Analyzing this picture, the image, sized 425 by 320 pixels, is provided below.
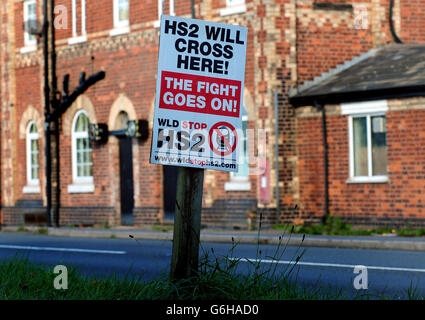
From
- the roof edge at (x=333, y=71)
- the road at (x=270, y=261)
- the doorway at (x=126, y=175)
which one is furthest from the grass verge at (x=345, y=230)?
the doorway at (x=126, y=175)

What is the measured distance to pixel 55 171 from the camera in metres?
26.3

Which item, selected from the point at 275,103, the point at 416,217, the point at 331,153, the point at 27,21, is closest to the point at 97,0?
the point at 27,21

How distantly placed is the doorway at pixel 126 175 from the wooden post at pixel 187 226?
56.0 feet

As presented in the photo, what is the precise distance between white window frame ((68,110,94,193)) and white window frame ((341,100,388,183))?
8830mm

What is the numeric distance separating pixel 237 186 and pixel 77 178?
665 cm

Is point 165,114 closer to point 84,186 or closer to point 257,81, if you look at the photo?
point 257,81

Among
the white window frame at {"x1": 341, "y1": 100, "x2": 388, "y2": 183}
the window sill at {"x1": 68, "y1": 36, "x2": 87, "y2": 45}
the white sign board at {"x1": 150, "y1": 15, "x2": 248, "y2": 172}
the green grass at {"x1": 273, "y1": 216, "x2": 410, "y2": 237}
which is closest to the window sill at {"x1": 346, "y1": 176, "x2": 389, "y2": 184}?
the white window frame at {"x1": 341, "y1": 100, "x2": 388, "y2": 183}

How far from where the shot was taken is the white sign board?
22.4ft

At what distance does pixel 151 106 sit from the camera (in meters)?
23.3

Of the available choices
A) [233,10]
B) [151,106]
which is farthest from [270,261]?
[151,106]

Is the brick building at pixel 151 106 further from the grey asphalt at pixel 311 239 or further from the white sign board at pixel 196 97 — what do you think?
A: the white sign board at pixel 196 97

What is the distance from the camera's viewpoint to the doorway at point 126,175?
24261 millimetres

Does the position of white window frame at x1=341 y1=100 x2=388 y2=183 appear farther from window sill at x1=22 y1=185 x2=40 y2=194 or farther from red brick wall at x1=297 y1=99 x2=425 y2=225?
window sill at x1=22 y1=185 x2=40 y2=194

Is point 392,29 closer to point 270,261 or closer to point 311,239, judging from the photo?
point 311,239
